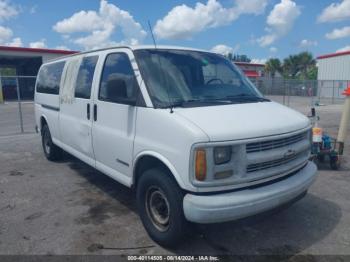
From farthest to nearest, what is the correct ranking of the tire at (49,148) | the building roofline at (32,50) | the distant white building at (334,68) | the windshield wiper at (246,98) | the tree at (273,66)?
the tree at (273,66) → the distant white building at (334,68) → the building roofline at (32,50) → the tire at (49,148) → the windshield wiper at (246,98)

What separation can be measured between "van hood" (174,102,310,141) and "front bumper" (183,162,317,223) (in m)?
0.55

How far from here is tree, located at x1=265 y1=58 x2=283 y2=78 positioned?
193 feet

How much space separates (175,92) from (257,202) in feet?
4.82

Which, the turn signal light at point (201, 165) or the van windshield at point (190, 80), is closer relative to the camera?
the turn signal light at point (201, 165)

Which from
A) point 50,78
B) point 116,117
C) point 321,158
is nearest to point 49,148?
point 50,78

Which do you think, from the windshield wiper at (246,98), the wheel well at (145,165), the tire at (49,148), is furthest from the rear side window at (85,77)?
the tire at (49,148)

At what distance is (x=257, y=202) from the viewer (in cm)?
295

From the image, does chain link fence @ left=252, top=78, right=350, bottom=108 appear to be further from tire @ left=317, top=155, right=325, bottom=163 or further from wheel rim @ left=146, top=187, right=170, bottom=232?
wheel rim @ left=146, top=187, right=170, bottom=232

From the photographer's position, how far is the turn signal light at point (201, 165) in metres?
2.79

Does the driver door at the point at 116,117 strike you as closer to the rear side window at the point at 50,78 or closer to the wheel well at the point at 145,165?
the wheel well at the point at 145,165

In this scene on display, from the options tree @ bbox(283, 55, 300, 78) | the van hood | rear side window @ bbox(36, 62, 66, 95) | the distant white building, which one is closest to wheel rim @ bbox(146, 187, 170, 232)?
the van hood

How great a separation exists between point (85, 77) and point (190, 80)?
186 cm

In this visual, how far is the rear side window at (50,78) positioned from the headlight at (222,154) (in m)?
4.10

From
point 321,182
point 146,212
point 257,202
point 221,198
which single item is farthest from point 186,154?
point 321,182
